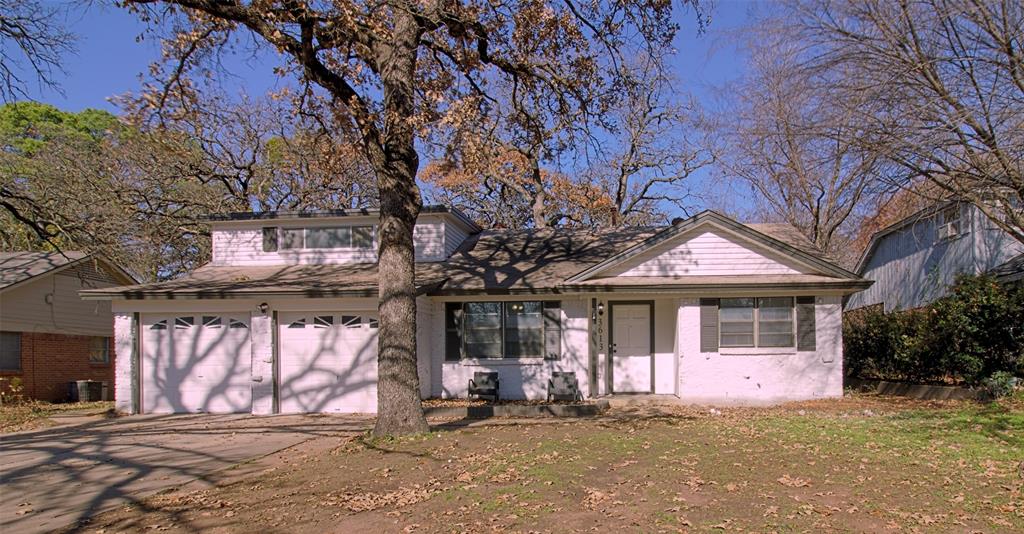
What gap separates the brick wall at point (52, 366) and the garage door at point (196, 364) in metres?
6.62

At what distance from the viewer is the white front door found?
16.4 metres

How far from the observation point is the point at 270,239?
18.2 m

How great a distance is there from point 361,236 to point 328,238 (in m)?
0.89

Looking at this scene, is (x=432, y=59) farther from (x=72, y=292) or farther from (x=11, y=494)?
(x=72, y=292)

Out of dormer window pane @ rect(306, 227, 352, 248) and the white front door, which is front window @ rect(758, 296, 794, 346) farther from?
dormer window pane @ rect(306, 227, 352, 248)

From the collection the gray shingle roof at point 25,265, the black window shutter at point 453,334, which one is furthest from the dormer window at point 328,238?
the gray shingle roof at point 25,265

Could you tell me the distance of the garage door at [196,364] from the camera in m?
15.3

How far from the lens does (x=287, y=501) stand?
7.18 metres

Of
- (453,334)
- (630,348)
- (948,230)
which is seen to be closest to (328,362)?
(453,334)

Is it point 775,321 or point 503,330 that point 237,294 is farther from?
point 775,321

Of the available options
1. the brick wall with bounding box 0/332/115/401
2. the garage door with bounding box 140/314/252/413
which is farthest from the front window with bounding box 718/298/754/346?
the brick wall with bounding box 0/332/115/401

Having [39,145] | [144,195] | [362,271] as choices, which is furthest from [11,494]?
[39,145]

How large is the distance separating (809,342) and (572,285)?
535 cm

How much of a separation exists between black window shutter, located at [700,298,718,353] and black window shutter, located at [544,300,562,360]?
3.17 m
